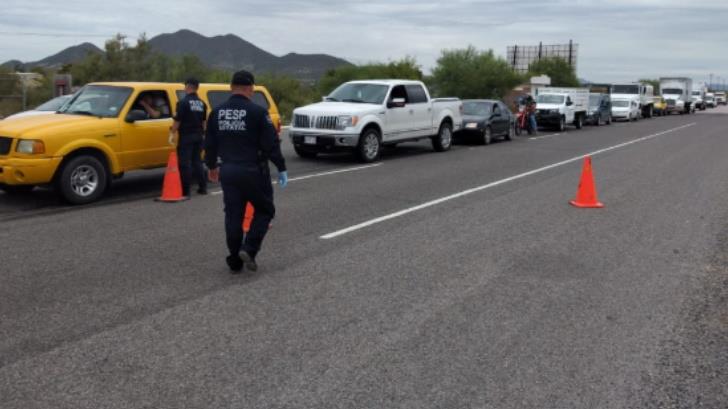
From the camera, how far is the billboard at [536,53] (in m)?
93.5

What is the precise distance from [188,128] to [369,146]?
21.9ft

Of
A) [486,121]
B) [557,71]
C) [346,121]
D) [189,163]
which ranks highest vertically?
[557,71]

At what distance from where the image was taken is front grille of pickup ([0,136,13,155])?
979cm

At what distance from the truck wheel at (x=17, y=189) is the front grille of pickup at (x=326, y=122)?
6940 mm

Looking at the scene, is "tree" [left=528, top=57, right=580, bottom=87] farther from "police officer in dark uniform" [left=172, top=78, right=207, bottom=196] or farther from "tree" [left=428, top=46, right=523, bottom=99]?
"police officer in dark uniform" [left=172, top=78, right=207, bottom=196]

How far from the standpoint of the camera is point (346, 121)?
16266 mm

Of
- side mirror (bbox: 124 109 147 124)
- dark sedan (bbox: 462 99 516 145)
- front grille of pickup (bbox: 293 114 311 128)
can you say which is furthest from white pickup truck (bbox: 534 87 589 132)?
side mirror (bbox: 124 109 147 124)

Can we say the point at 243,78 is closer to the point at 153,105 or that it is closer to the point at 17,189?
the point at 153,105

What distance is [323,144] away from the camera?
1639 cm

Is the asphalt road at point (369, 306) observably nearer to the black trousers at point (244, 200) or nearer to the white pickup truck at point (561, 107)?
the black trousers at point (244, 200)

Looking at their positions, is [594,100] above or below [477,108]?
above

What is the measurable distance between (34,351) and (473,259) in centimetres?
431

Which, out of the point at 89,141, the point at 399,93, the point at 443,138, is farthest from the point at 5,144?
the point at 443,138

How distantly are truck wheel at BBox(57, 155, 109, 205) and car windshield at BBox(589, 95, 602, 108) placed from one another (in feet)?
105
